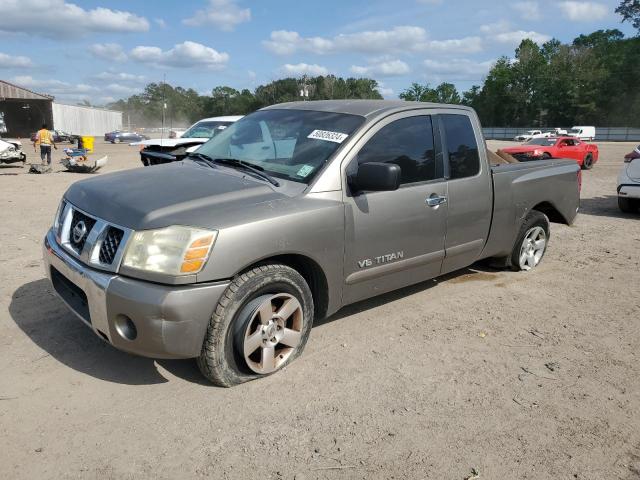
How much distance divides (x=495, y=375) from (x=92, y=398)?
2.58m

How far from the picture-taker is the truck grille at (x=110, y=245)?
2945mm

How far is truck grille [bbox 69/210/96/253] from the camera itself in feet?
10.4

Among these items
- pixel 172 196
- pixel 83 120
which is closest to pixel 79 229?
pixel 172 196

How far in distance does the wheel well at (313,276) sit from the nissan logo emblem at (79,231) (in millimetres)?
1186

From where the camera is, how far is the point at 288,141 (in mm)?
3941

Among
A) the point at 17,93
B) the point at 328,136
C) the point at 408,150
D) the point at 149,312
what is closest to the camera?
the point at 149,312

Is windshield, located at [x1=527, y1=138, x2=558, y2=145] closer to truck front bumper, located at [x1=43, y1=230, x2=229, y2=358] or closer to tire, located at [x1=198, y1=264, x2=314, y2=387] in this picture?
tire, located at [x1=198, y1=264, x2=314, y2=387]

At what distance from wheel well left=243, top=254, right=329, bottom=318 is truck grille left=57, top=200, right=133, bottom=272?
927mm

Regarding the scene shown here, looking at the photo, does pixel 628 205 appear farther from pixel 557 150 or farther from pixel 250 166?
pixel 557 150

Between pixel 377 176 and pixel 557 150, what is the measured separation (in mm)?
18470

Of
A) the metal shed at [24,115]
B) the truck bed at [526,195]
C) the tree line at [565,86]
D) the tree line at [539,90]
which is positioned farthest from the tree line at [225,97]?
the truck bed at [526,195]

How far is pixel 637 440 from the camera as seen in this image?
282 cm

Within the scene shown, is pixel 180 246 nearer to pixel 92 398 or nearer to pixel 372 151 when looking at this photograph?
pixel 92 398

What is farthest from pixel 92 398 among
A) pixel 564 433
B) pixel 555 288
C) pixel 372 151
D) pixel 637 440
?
pixel 555 288
